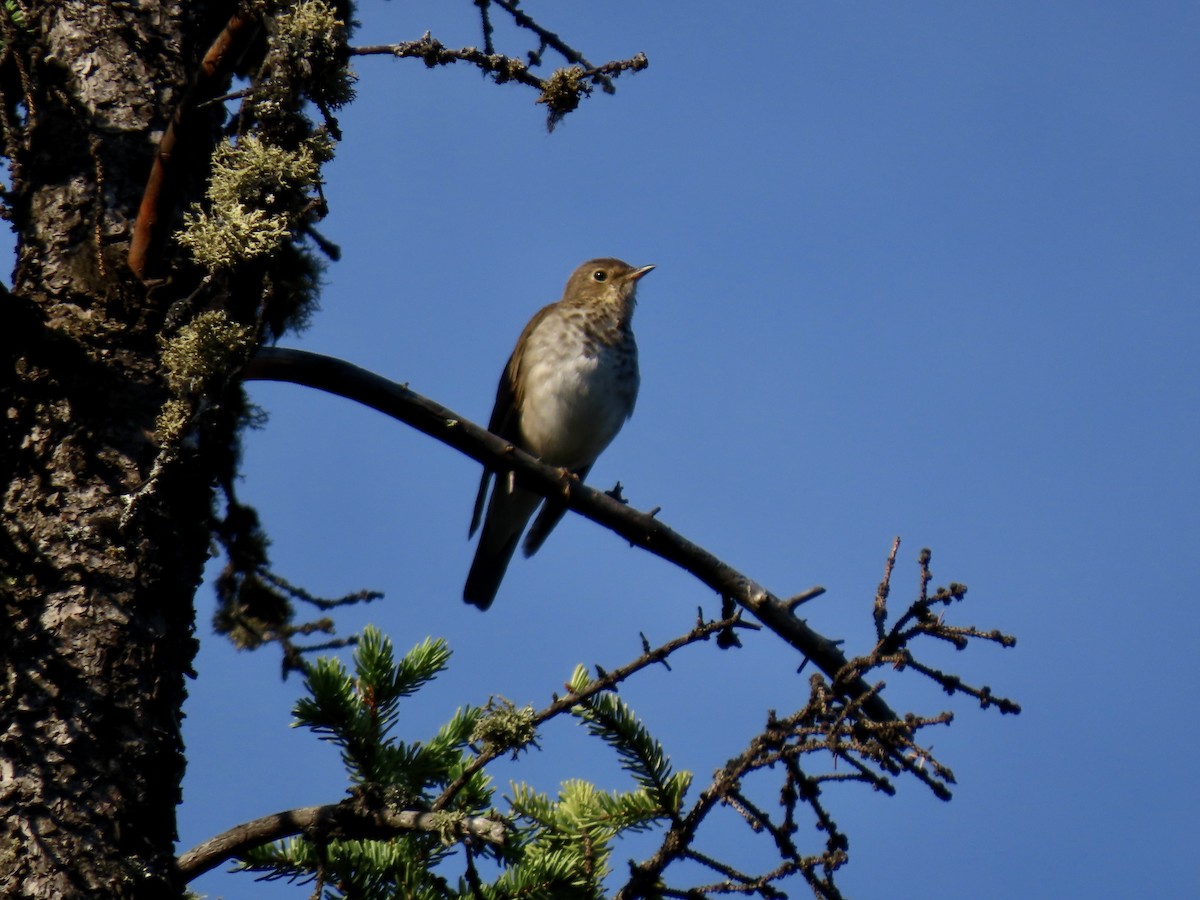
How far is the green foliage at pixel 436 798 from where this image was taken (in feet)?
10.2

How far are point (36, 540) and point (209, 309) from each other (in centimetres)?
67

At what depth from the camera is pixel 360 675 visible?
10.9 ft

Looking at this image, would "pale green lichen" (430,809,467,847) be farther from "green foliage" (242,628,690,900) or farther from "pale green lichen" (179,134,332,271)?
"pale green lichen" (179,134,332,271)

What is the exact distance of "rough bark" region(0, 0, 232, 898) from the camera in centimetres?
279

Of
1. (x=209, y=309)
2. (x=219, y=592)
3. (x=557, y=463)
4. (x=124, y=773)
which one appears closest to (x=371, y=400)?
(x=209, y=309)

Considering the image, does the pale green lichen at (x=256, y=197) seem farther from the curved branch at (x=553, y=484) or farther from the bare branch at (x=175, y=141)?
the curved branch at (x=553, y=484)

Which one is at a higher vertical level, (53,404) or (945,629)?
(53,404)

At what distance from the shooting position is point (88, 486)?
10.2 feet

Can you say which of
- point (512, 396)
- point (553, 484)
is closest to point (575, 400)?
point (512, 396)

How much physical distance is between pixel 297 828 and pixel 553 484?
1.63 m

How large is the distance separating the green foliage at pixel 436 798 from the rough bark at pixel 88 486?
407 millimetres

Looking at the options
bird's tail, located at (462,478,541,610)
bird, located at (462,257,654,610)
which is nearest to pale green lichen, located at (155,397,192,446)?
bird, located at (462,257,654,610)

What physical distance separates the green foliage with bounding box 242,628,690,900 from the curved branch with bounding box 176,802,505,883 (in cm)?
9

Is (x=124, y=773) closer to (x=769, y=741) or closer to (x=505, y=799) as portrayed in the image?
(x=505, y=799)
